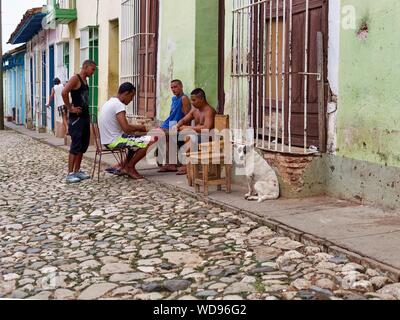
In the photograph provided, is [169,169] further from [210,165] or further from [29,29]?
[29,29]

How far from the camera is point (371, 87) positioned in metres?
5.34

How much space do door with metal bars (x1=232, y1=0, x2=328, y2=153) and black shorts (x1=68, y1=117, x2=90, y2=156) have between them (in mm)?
2045

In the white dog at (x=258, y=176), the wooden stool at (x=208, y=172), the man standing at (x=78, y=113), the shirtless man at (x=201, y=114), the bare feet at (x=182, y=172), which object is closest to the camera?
the white dog at (x=258, y=176)

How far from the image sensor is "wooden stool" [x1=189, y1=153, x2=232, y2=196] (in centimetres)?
654

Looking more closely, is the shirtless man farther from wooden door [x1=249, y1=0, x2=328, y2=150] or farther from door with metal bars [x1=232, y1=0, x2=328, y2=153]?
wooden door [x1=249, y1=0, x2=328, y2=150]

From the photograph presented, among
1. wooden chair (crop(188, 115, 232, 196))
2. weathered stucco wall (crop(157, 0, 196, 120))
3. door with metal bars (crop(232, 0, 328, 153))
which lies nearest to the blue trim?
weathered stucco wall (crop(157, 0, 196, 120))

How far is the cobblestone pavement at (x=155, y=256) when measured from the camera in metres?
3.57

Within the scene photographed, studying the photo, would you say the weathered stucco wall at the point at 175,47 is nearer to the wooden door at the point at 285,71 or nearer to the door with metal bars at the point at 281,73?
the door with metal bars at the point at 281,73

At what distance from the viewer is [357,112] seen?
219 inches

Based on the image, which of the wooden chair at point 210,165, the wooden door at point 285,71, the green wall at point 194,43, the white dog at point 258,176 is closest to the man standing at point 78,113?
the green wall at point 194,43

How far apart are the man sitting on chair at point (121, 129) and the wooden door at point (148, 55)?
208 centimetres

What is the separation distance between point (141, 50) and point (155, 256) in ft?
22.6

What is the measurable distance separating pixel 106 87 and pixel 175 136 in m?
5.27
